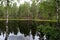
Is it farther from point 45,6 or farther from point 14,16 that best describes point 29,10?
point 45,6

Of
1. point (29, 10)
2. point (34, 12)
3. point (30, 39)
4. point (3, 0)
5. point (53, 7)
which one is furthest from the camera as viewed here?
point (29, 10)

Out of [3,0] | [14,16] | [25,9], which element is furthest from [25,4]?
[3,0]

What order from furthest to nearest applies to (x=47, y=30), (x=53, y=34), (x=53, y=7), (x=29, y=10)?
(x=29, y=10) → (x=53, y=7) → (x=47, y=30) → (x=53, y=34)

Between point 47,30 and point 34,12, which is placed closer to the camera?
point 47,30

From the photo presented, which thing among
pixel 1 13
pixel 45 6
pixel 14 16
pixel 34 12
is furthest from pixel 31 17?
pixel 45 6

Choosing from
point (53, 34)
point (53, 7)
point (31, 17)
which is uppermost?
point (53, 7)

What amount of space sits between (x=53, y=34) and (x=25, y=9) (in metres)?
60.6

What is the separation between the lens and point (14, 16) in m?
68.1

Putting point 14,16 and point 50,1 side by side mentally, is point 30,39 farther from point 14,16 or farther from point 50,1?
point 14,16

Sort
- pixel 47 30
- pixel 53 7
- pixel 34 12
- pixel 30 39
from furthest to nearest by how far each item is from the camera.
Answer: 1. pixel 34 12
2. pixel 53 7
3. pixel 30 39
4. pixel 47 30

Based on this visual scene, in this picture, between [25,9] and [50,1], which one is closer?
[50,1]

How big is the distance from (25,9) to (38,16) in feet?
39.0

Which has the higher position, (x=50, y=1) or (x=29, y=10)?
(x=50, y=1)

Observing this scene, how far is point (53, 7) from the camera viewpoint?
2139 centimetres
